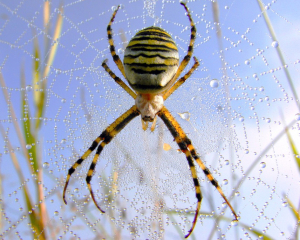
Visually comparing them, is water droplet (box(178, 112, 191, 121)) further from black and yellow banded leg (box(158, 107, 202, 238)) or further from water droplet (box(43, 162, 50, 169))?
water droplet (box(43, 162, 50, 169))

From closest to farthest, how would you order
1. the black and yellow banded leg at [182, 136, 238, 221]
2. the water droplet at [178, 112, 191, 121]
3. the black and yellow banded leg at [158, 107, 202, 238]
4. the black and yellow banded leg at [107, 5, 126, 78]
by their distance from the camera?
the black and yellow banded leg at [158, 107, 202, 238] < the black and yellow banded leg at [182, 136, 238, 221] < the black and yellow banded leg at [107, 5, 126, 78] < the water droplet at [178, 112, 191, 121]

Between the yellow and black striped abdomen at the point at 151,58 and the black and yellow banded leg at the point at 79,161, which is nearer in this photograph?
the yellow and black striped abdomen at the point at 151,58

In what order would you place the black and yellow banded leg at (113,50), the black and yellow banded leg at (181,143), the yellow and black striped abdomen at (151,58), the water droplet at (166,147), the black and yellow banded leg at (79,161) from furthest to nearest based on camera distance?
the water droplet at (166,147) → the black and yellow banded leg at (113,50) → the black and yellow banded leg at (79,161) → the black and yellow banded leg at (181,143) → the yellow and black striped abdomen at (151,58)

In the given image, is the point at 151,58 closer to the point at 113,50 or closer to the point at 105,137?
the point at 113,50

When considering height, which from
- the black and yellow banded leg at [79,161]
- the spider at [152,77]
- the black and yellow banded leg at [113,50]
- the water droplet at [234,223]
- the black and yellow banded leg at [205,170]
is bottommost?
the water droplet at [234,223]

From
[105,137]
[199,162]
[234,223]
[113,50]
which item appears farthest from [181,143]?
[113,50]

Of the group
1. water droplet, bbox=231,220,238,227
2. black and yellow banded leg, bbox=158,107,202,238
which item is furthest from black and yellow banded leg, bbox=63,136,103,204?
water droplet, bbox=231,220,238,227

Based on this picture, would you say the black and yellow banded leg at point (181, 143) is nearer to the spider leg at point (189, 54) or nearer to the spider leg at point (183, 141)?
the spider leg at point (183, 141)

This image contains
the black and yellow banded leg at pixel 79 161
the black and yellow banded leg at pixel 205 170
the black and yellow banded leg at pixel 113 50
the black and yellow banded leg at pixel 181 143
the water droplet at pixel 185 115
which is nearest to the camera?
the black and yellow banded leg at pixel 181 143

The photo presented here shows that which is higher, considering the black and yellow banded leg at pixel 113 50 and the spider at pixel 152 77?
the black and yellow banded leg at pixel 113 50

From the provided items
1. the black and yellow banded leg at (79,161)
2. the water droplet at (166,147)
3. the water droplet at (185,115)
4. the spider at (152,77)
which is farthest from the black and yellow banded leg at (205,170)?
the black and yellow banded leg at (79,161)
